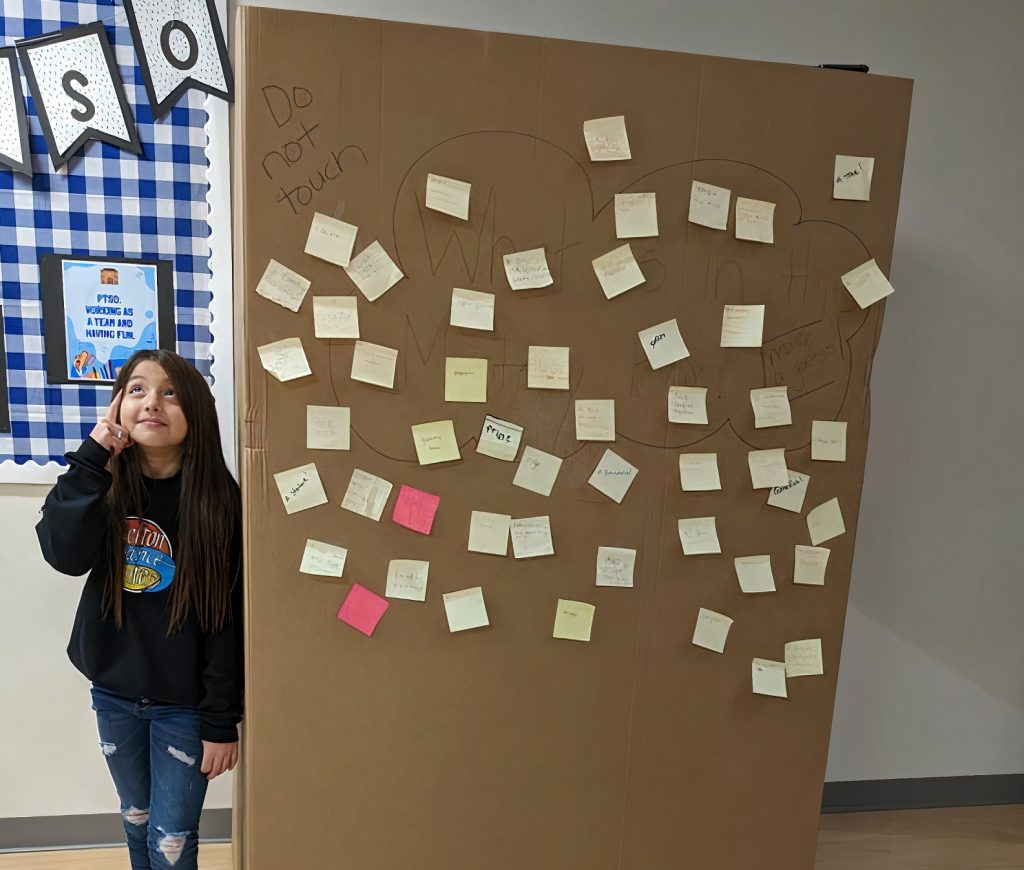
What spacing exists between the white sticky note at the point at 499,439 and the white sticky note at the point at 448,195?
1.21 ft

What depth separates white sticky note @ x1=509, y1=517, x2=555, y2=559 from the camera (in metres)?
1.41

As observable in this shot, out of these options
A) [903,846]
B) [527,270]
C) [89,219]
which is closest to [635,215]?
[527,270]

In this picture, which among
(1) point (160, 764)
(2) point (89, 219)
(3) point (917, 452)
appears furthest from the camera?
(3) point (917, 452)

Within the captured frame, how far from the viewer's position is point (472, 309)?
4.34ft

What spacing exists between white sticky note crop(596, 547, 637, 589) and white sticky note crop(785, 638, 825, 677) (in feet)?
1.30

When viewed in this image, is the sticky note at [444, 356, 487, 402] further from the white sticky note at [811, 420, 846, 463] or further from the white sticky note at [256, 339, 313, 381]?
the white sticky note at [811, 420, 846, 463]

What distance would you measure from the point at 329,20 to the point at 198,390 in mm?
695

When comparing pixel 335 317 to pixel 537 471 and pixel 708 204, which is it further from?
pixel 708 204

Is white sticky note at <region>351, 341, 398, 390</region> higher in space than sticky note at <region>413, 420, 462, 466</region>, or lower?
higher

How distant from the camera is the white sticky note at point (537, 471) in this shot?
1390mm

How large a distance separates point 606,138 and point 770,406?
1.95ft

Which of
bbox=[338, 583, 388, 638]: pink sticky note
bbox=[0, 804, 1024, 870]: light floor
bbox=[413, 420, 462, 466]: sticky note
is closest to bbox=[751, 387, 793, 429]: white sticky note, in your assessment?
bbox=[413, 420, 462, 466]: sticky note

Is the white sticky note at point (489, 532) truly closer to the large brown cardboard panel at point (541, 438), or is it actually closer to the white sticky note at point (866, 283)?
the large brown cardboard panel at point (541, 438)

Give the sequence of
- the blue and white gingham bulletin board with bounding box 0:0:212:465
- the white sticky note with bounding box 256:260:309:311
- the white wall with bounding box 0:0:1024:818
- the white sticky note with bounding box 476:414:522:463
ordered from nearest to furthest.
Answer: the white sticky note with bounding box 256:260:309:311 < the white sticky note with bounding box 476:414:522:463 < the blue and white gingham bulletin board with bounding box 0:0:212:465 < the white wall with bounding box 0:0:1024:818
